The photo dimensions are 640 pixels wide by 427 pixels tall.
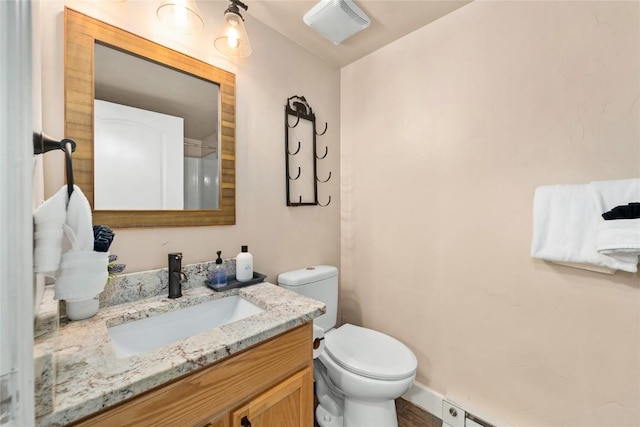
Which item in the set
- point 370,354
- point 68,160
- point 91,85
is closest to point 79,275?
point 68,160

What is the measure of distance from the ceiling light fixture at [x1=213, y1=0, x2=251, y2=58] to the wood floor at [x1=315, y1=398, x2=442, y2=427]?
203 cm

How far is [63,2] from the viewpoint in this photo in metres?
0.89

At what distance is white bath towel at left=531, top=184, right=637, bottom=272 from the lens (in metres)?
1.04

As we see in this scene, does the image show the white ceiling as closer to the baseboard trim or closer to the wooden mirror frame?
the wooden mirror frame

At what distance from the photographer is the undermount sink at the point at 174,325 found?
2.89ft

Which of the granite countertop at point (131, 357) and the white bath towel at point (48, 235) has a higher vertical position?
the white bath towel at point (48, 235)

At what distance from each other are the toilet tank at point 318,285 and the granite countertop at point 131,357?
1.33 feet

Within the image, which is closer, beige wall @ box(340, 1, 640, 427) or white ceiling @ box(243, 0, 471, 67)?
beige wall @ box(340, 1, 640, 427)

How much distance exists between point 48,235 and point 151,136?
774 millimetres

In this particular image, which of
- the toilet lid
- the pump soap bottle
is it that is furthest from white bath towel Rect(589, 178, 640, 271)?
the pump soap bottle

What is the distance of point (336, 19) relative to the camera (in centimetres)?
138

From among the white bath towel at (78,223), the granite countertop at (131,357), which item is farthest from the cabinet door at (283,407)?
the white bath towel at (78,223)

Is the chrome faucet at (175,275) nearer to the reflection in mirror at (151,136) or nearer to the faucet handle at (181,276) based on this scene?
the faucet handle at (181,276)

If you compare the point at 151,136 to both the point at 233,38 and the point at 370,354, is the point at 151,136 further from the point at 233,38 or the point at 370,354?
the point at 370,354
